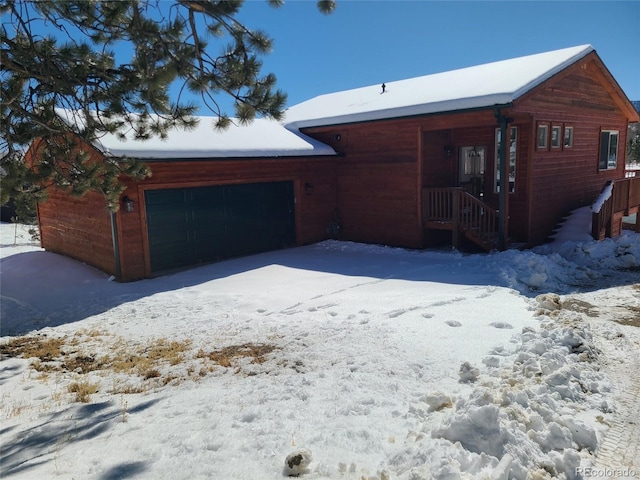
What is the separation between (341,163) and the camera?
13.3m

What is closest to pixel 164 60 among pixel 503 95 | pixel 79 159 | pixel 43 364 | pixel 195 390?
pixel 79 159

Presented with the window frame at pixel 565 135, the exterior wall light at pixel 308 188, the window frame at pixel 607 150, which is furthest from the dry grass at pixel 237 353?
the window frame at pixel 607 150

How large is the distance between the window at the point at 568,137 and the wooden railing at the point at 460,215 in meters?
3.31

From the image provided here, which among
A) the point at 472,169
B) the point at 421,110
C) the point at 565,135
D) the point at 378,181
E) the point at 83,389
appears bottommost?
the point at 83,389

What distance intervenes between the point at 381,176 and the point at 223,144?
157 inches

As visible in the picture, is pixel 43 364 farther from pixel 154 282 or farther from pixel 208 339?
pixel 154 282

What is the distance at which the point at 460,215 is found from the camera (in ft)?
35.7

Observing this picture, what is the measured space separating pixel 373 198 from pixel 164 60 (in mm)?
8260

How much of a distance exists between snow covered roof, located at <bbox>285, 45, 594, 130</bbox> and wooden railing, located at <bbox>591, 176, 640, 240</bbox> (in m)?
3.39

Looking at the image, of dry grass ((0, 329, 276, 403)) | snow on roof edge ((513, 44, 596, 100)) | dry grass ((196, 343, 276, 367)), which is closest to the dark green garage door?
dry grass ((0, 329, 276, 403))

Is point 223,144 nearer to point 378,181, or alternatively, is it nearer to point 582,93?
point 378,181

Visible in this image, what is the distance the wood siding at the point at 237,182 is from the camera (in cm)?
977

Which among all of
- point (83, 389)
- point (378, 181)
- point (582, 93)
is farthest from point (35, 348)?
point (582, 93)

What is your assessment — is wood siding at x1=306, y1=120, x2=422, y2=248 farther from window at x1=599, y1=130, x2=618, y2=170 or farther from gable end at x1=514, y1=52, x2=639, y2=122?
window at x1=599, y1=130, x2=618, y2=170
